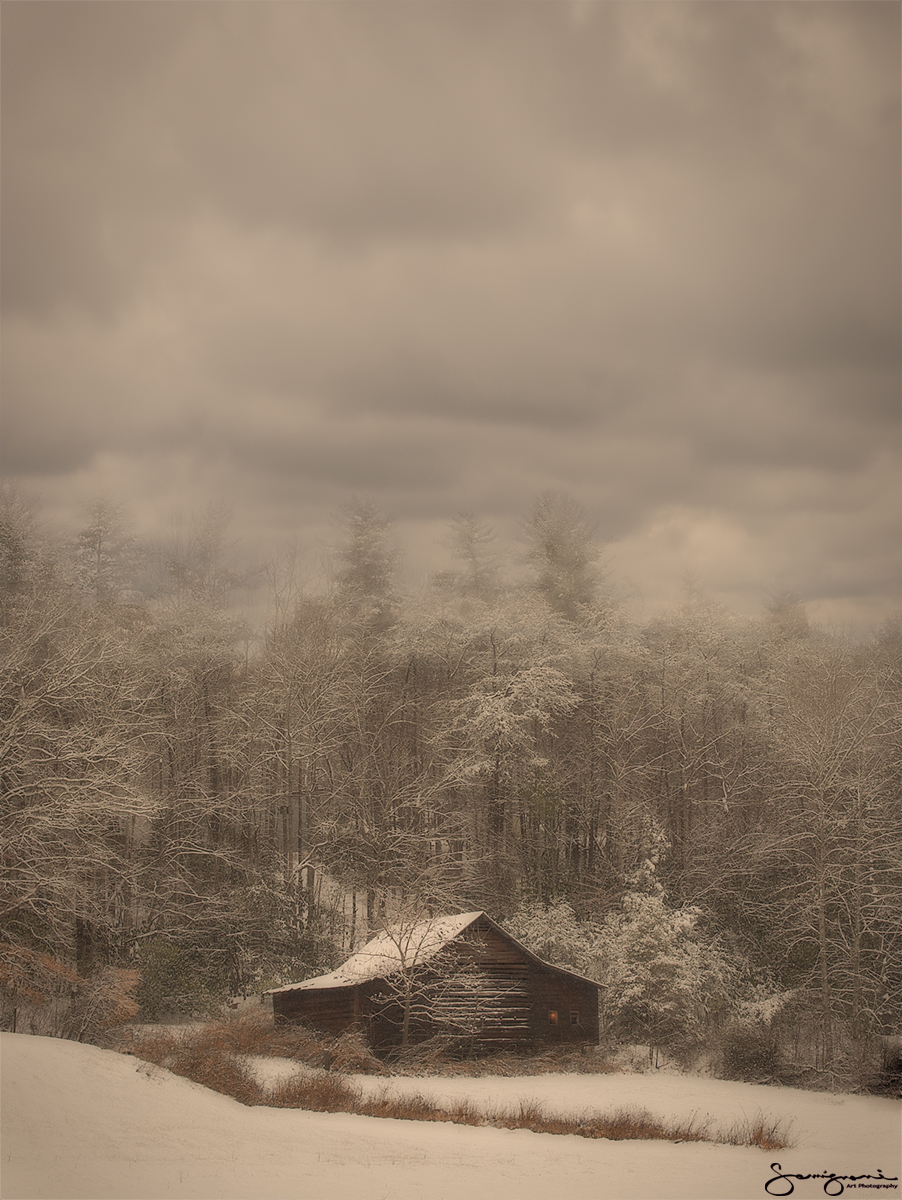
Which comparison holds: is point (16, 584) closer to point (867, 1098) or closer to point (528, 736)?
point (528, 736)

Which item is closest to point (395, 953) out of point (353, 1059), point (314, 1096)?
point (353, 1059)

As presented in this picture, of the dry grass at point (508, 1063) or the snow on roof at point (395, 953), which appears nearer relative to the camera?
the dry grass at point (508, 1063)

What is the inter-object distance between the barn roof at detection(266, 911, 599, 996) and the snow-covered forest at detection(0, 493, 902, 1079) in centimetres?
119

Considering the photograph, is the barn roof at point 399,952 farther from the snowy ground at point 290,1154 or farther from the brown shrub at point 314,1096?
the snowy ground at point 290,1154

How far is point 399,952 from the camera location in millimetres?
30609

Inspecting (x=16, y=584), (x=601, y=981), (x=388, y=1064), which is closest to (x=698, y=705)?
(x=601, y=981)

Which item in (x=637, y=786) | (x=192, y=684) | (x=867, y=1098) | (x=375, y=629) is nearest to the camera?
(x=867, y=1098)

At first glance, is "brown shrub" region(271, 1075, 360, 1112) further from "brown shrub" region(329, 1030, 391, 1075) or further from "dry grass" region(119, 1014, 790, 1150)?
"brown shrub" region(329, 1030, 391, 1075)

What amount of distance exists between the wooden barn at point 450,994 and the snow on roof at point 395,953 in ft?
0.11

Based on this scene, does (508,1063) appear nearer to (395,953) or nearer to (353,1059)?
(395,953)

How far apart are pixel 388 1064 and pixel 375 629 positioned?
78.1ft

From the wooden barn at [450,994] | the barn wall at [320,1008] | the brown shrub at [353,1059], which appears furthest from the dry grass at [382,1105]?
the wooden barn at [450,994]

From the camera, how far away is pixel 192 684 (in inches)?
1542

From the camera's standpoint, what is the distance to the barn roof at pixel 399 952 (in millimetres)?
29797
